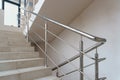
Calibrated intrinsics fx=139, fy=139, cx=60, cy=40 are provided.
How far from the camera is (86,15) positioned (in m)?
3.14

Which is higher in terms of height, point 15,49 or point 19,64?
point 15,49

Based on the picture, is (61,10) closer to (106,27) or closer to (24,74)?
(106,27)

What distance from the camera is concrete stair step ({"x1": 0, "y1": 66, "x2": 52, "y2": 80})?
1651 mm

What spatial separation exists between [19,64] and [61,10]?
1.45 m

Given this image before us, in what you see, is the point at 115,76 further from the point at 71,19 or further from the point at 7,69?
the point at 7,69

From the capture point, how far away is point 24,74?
1787mm

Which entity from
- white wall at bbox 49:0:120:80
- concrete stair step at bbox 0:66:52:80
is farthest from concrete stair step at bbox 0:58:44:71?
white wall at bbox 49:0:120:80

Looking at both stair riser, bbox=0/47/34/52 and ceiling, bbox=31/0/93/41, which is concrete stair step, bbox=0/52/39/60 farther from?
ceiling, bbox=31/0/93/41

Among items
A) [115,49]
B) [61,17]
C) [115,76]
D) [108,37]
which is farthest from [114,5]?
[115,76]

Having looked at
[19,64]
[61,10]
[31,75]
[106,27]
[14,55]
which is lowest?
[31,75]

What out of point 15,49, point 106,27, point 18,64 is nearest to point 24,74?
point 18,64

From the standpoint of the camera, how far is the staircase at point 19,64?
1.78 meters

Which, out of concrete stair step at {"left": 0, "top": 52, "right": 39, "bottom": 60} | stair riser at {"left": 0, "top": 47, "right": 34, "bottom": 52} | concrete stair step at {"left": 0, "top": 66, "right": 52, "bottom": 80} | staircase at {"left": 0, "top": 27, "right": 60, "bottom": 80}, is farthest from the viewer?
stair riser at {"left": 0, "top": 47, "right": 34, "bottom": 52}

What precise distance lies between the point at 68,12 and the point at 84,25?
476mm
